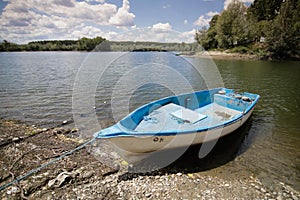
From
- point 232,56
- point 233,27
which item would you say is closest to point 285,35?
point 232,56

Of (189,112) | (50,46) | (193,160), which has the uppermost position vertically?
(50,46)

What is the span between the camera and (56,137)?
7691 millimetres

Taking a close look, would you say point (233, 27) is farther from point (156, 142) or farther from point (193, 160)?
point (156, 142)

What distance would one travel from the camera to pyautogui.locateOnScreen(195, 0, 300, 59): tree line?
145ft

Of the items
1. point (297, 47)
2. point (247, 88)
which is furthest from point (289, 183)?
point (297, 47)

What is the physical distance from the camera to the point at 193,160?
20.8ft

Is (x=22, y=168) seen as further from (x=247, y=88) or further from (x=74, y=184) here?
(x=247, y=88)

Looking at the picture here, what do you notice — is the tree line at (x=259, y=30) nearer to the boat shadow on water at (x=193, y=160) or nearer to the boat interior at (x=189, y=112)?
the boat interior at (x=189, y=112)

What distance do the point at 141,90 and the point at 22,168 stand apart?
12.5 m

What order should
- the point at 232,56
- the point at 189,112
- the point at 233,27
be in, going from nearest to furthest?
the point at 189,112
the point at 232,56
the point at 233,27

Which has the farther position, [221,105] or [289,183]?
[221,105]

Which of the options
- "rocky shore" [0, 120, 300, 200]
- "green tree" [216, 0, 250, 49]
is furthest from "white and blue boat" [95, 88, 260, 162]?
"green tree" [216, 0, 250, 49]

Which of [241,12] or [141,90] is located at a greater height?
[241,12]

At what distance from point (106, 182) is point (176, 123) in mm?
3512
